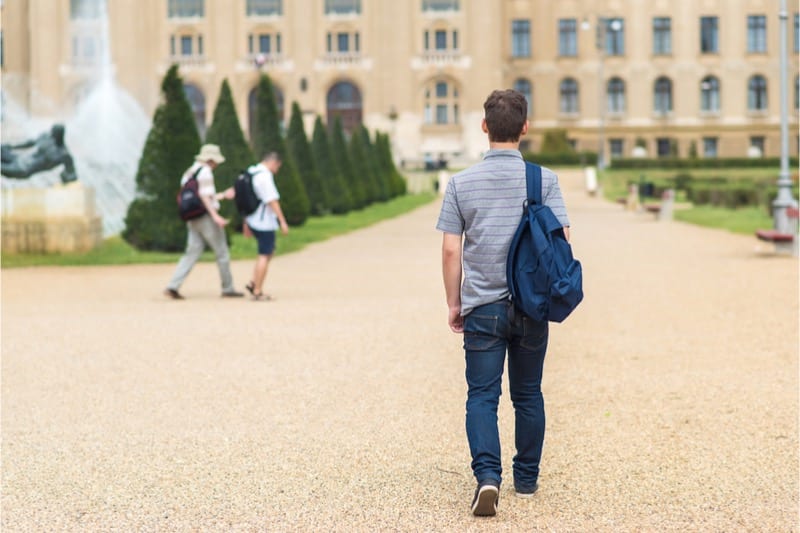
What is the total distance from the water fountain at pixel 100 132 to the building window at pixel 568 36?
24.1 m

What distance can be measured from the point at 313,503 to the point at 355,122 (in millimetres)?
66416

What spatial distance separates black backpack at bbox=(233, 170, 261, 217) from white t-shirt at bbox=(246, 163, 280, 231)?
0.13ft

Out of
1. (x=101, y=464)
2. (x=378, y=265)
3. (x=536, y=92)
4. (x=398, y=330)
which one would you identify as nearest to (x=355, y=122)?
(x=536, y=92)

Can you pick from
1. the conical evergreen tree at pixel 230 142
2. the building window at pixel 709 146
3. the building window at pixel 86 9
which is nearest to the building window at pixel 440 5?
the building window at pixel 709 146

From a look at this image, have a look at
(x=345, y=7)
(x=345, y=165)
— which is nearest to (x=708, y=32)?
(x=345, y=7)

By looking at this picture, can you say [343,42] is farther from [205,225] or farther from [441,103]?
[205,225]

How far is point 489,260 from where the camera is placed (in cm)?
464

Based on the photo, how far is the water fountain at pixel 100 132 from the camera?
88.3 ft

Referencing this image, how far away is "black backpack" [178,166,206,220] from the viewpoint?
12234mm

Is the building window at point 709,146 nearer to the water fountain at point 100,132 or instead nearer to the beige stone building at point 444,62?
the beige stone building at point 444,62

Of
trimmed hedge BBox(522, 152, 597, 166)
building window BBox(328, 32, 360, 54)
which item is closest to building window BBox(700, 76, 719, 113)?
trimmed hedge BBox(522, 152, 597, 166)

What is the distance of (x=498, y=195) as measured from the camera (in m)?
4.64

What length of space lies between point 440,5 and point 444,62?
3.25 m

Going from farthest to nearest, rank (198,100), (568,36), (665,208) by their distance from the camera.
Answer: (568,36) < (198,100) < (665,208)
